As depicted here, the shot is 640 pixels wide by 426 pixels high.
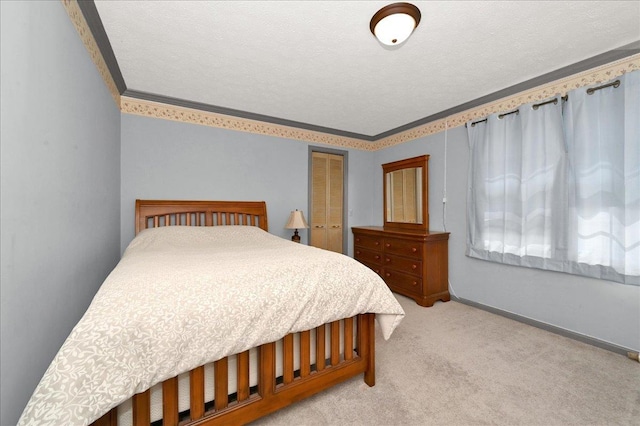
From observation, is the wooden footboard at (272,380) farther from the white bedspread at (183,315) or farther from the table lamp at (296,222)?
the table lamp at (296,222)

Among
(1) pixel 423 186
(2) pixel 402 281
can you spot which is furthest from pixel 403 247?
(1) pixel 423 186

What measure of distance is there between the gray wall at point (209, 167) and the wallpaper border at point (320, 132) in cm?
10

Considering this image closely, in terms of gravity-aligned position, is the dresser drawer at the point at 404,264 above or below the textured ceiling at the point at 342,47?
below

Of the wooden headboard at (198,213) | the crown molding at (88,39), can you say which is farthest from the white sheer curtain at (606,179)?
the crown molding at (88,39)

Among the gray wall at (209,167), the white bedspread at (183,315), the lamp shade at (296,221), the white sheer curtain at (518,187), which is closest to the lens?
the white bedspread at (183,315)

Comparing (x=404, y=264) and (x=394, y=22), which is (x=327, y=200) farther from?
(x=394, y=22)

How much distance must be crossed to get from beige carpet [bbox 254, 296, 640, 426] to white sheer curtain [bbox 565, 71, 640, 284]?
2.82 ft

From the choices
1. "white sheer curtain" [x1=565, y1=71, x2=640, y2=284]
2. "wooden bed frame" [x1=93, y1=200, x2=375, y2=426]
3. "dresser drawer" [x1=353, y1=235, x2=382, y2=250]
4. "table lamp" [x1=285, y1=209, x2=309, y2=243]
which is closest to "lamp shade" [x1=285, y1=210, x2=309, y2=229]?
"table lamp" [x1=285, y1=209, x2=309, y2=243]

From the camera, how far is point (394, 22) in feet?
5.80

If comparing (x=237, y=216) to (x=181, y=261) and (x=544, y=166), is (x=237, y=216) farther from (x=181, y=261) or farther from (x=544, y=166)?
(x=544, y=166)

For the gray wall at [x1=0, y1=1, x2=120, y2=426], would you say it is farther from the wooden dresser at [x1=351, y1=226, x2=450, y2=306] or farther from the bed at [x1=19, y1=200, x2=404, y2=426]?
the wooden dresser at [x1=351, y1=226, x2=450, y2=306]

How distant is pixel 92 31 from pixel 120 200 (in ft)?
5.92

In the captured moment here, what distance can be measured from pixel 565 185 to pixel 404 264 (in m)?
1.97

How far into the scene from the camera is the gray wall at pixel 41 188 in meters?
1.07
